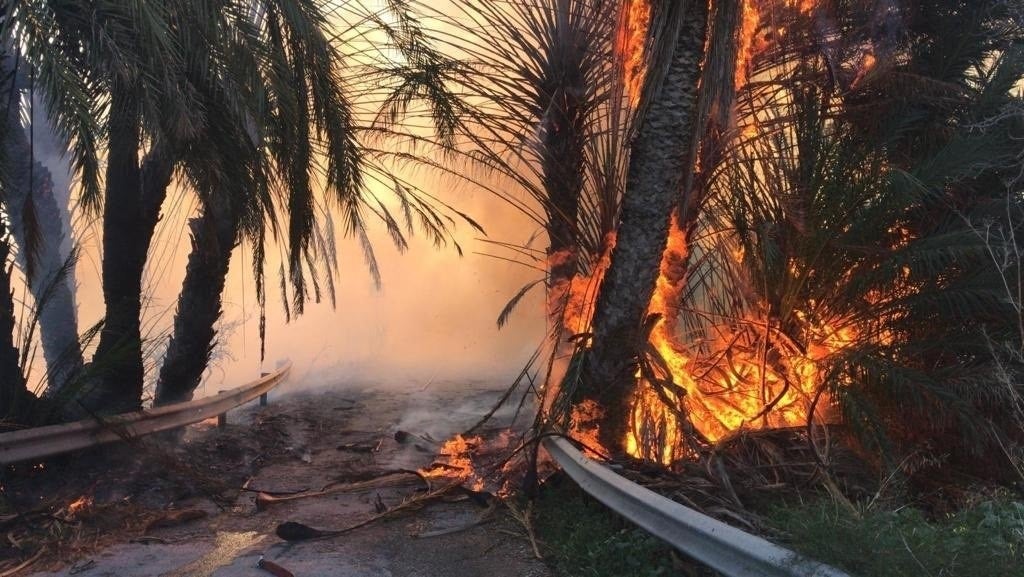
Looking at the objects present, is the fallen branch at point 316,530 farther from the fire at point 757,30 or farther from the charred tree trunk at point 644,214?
the fire at point 757,30

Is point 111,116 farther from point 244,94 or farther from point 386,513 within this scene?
point 386,513

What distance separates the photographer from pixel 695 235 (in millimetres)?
7559

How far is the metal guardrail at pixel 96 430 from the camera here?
6.04 metres

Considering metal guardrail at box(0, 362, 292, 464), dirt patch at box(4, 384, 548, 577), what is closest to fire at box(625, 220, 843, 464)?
dirt patch at box(4, 384, 548, 577)

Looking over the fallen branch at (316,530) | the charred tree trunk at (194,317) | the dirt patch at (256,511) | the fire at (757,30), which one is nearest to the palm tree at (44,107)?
the dirt patch at (256,511)

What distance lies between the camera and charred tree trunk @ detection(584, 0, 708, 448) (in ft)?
20.6

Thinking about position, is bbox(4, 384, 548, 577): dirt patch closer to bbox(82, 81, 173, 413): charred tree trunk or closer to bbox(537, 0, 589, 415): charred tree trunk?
bbox(82, 81, 173, 413): charred tree trunk

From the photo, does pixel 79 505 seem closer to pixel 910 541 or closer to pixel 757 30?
pixel 910 541

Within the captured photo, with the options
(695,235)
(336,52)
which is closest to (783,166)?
(695,235)

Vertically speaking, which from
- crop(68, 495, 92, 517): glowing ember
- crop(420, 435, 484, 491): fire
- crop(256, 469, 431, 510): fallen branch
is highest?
crop(68, 495, 92, 517): glowing ember

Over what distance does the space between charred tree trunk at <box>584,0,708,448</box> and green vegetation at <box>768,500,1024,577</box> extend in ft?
7.97

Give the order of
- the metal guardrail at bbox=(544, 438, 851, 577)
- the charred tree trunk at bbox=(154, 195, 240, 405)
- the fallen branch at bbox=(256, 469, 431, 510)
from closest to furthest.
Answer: the metal guardrail at bbox=(544, 438, 851, 577) < the fallen branch at bbox=(256, 469, 431, 510) < the charred tree trunk at bbox=(154, 195, 240, 405)

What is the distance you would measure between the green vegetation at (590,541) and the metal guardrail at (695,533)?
0.17m

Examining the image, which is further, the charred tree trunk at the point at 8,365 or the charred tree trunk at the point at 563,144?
the charred tree trunk at the point at 563,144
